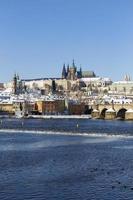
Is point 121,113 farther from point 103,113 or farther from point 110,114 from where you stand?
point 110,114

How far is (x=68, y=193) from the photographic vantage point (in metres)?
26.8

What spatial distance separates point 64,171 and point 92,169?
164 centimetres

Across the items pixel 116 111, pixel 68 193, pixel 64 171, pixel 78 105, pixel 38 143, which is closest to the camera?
pixel 68 193

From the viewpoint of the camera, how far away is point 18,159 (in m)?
38.6

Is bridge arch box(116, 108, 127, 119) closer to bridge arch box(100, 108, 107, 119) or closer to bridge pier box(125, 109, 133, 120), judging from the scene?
bridge arch box(100, 108, 107, 119)

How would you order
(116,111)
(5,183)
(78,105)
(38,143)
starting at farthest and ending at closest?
1. (78,105)
2. (116,111)
3. (38,143)
4. (5,183)

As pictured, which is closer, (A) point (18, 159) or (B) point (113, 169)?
(B) point (113, 169)

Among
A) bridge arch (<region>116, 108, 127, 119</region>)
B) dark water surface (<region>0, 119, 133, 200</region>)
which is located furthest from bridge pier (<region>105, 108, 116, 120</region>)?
dark water surface (<region>0, 119, 133, 200</region>)

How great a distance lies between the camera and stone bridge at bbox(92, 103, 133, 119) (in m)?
126

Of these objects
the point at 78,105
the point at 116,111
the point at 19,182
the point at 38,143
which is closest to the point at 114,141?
the point at 38,143

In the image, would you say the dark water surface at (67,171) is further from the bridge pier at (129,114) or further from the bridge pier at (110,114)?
the bridge pier at (110,114)

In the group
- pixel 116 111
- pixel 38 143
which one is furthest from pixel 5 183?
pixel 116 111

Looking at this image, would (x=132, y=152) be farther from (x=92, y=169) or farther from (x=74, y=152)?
(x=92, y=169)

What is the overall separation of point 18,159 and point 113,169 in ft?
24.1
